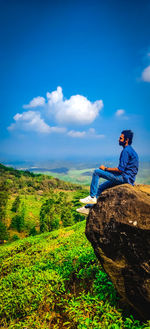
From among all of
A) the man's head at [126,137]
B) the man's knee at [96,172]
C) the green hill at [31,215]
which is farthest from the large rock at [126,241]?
the green hill at [31,215]

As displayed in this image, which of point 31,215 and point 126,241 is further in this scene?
point 31,215

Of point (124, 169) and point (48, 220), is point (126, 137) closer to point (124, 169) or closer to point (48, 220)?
point (124, 169)

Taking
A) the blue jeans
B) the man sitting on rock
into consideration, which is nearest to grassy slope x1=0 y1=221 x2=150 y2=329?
the man sitting on rock

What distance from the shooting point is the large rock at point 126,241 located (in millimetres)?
3542

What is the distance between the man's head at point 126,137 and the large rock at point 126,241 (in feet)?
5.93

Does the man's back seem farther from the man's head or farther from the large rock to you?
the large rock

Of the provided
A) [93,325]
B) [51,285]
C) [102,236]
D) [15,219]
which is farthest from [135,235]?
[15,219]

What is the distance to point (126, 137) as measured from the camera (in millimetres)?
5426

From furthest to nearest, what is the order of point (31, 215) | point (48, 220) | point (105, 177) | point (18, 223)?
point (31, 215)
point (18, 223)
point (48, 220)
point (105, 177)

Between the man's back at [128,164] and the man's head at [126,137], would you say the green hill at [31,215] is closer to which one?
the man's back at [128,164]

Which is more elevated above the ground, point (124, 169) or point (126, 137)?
point (126, 137)

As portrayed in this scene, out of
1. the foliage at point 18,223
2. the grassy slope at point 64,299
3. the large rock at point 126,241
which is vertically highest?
the large rock at point 126,241

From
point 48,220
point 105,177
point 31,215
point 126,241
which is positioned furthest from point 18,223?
point 126,241

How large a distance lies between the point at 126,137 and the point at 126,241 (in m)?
3.21
